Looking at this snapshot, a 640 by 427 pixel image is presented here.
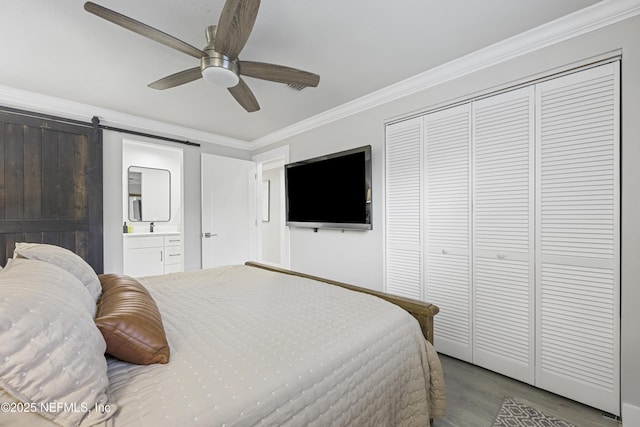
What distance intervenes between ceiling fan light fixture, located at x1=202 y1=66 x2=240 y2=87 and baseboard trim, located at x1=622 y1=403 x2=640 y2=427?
10.0 feet

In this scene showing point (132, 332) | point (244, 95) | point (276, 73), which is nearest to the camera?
point (132, 332)

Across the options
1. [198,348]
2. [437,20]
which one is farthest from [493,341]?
[437,20]

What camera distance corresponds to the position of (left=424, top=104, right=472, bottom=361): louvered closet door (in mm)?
2285

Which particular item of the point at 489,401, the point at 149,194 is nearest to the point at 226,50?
the point at 489,401

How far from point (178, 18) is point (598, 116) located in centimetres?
269

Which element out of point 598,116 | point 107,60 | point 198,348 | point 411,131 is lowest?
point 198,348

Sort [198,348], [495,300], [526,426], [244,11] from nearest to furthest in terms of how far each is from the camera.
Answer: [198,348] < [244,11] < [526,426] < [495,300]

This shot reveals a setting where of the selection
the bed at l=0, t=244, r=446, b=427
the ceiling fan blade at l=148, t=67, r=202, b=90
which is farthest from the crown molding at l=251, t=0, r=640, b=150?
the bed at l=0, t=244, r=446, b=427

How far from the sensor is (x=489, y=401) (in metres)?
1.83

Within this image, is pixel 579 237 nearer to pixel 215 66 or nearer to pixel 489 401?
pixel 489 401

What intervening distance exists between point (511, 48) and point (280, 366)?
8.30 ft

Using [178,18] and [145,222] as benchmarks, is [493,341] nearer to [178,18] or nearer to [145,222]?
[178,18]

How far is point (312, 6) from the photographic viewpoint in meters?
1.64

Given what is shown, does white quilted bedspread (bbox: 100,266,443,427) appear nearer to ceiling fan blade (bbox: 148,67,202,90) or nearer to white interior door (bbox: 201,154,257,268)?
ceiling fan blade (bbox: 148,67,202,90)
